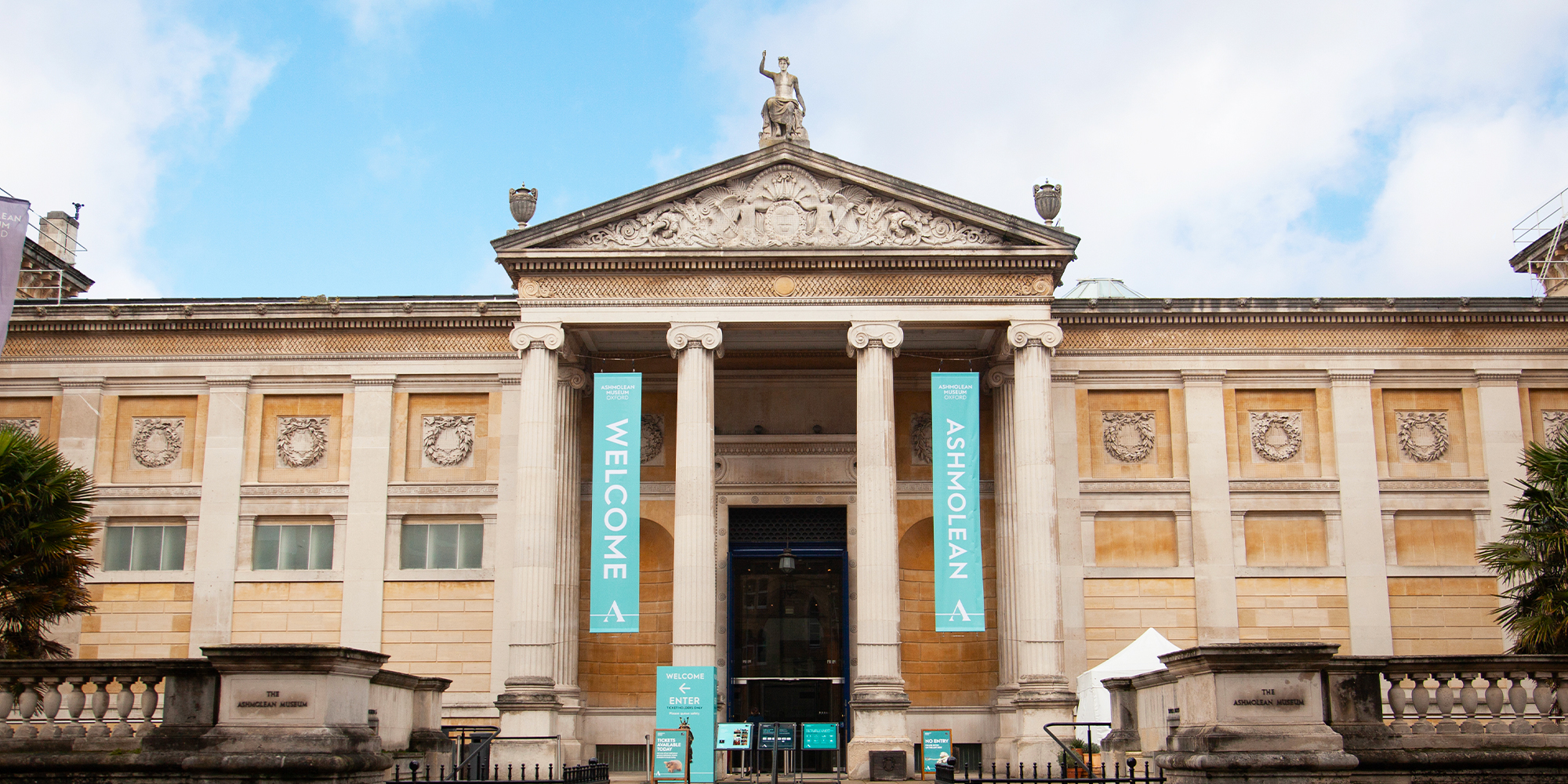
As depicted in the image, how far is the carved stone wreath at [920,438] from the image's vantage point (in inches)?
→ 1240

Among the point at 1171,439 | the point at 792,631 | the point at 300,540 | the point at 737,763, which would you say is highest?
the point at 1171,439

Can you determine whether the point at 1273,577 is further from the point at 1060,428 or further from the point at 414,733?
the point at 414,733

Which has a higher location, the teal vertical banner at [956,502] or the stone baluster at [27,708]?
the teal vertical banner at [956,502]

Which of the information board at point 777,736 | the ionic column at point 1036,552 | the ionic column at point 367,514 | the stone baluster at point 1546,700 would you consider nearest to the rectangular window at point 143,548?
the ionic column at point 367,514

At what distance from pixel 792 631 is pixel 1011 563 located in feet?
17.6

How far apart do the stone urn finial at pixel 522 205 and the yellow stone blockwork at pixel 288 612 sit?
29.3 feet

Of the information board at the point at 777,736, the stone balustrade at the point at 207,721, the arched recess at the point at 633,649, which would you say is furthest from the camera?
the arched recess at the point at 633,649

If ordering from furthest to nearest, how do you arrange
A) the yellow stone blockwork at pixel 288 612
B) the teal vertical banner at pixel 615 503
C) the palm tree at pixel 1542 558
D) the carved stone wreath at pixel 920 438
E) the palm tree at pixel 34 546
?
Result: 1. the carved stone wreath at pixel 920 438
2. the yellow stone blockwork at pixel 288 612
3. the teal vertical banner at pixel 615 503
4. the palm tree at pixel 34 546
5. the palm tree at pixel 1542 558

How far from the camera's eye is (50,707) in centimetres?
1270

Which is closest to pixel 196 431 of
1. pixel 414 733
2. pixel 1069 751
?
pixel 414 733

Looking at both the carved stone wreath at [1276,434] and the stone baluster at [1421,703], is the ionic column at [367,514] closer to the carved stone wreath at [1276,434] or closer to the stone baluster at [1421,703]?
the carved stone wreath at [1276,434]

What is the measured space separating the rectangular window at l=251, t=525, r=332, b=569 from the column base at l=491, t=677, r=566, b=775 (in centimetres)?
652

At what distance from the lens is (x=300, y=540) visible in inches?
1208

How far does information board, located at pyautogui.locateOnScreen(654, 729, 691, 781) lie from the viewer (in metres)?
24.0
